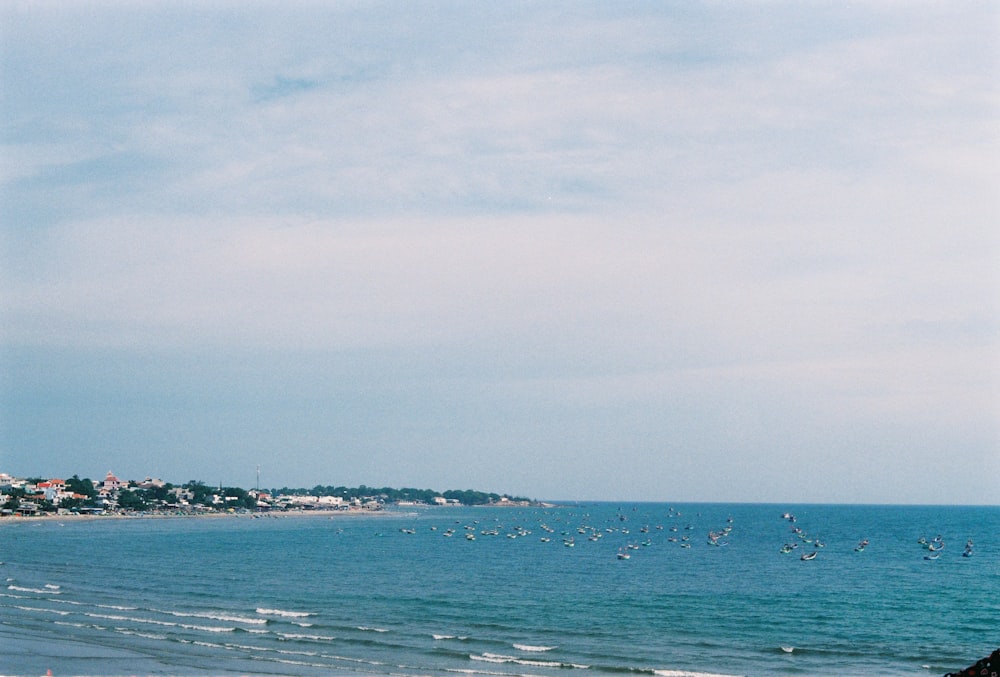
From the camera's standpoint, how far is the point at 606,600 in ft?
202

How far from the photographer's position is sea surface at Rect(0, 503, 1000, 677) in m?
39.1

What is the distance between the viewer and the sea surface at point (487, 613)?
3909 centimetres

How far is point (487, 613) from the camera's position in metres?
54.7

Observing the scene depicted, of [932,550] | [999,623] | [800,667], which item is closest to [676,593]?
[999,623]

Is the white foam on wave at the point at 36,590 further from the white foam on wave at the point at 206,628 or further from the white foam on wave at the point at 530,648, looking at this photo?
the white foam on wave at the point at 530,648

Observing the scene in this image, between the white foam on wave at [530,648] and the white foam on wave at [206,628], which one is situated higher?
the white foam on wave at [530,648]

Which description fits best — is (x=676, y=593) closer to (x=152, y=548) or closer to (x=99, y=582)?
(x=99, y=582)

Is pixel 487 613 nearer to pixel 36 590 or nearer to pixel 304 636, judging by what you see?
pixel 304 636

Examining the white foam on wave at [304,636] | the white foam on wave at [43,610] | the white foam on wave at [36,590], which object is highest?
the white foam on wave at [304,636]

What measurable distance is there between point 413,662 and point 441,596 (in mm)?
24249

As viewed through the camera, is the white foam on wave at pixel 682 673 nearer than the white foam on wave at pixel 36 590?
Yes

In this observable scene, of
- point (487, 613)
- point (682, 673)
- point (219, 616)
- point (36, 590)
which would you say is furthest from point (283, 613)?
point (682, 673)

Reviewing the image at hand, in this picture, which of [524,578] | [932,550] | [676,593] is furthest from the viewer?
[932,550]

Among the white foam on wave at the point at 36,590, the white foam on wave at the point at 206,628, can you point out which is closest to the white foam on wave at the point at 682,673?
the white foam on wave at the point at 206,628
